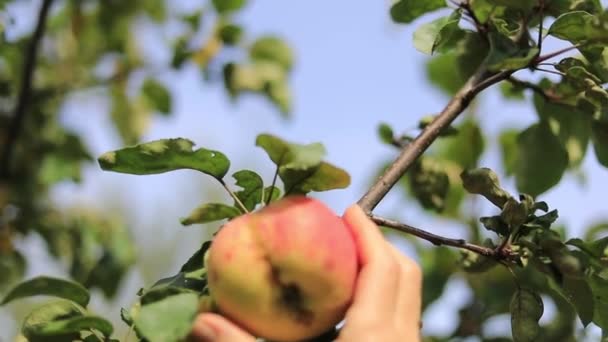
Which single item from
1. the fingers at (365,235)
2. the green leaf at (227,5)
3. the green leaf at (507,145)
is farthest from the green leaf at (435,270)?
the fingers at (365,235)

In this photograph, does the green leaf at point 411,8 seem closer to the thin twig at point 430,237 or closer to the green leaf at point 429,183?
the green leaf at point 429,183

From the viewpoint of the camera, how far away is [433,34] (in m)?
0.88

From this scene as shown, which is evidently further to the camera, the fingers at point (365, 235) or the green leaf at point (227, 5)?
the green leaf at point (227, 5)

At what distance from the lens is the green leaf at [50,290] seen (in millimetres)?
686

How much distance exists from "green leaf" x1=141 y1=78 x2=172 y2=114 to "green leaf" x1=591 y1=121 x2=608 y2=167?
103 centimetres

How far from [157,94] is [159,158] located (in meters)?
1.14

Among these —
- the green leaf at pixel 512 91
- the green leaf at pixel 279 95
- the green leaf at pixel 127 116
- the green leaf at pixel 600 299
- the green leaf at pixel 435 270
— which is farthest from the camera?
the green leaf at pixel 127 116

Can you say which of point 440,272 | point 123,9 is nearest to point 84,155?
point 123,9

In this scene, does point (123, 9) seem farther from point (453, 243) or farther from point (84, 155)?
point (453, 243)

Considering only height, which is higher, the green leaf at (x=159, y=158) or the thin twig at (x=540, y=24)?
the thin twig at (x=540, y=24)

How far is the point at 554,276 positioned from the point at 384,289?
0.52ft

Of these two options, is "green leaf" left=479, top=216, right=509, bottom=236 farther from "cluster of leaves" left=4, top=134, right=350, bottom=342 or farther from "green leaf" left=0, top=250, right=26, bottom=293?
"green leaf" left=0, top=250, right=26, bottom=293

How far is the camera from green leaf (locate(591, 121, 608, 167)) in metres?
0.98

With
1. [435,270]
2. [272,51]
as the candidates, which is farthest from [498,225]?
[272,51]
